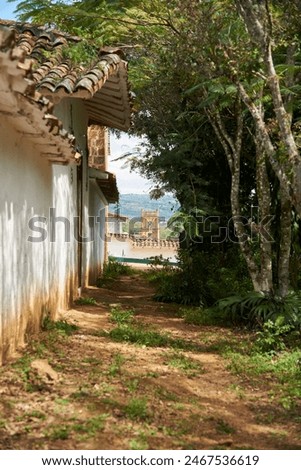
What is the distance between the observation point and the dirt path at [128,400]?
4.08 m

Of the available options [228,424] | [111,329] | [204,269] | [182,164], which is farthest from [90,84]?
[204,269]

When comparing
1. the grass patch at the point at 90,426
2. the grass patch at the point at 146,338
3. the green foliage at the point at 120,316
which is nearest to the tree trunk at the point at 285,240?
the grass patch at the point at 146,338

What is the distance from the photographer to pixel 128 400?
488 centimetres

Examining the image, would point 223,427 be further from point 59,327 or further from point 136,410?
point 59,327

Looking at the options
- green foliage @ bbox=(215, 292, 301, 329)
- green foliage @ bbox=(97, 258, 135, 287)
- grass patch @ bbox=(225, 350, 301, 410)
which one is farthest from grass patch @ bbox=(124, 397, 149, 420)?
green foliage @ bbox=(97, 258, 135, 287)

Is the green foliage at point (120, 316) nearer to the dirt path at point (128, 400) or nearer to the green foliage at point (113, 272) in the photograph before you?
the dirt path at point (128, 400)

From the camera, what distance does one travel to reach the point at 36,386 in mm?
5039

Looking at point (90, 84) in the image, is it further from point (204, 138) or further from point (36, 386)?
point (204, 138)

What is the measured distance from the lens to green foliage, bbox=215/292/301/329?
27.4ft

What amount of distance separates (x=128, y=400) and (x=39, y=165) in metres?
3.49

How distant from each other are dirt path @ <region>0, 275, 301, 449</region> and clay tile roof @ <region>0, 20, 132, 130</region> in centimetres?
298

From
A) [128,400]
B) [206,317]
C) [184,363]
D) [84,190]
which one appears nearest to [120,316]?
[206,317]

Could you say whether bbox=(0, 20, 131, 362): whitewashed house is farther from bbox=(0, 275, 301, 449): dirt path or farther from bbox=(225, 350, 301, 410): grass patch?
bbox=(225, 350, 301, 410): grass patch
